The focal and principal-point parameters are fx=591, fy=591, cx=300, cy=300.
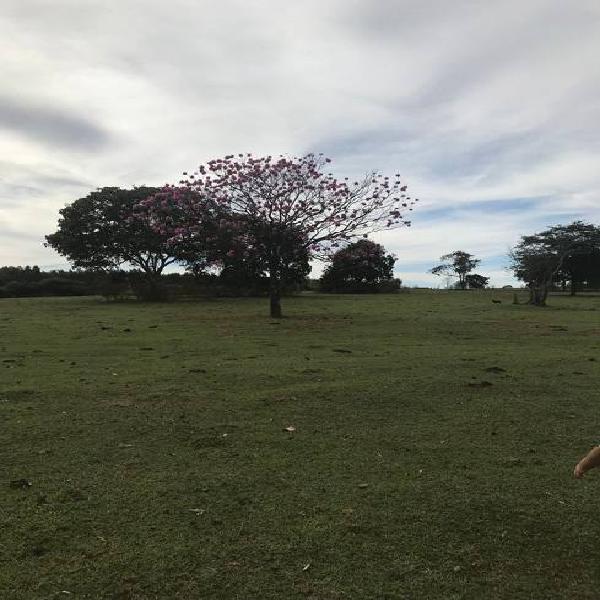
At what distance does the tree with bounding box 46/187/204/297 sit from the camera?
32719 mm

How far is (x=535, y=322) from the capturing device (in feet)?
62.7

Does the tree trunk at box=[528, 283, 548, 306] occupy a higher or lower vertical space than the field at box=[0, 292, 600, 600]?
higher

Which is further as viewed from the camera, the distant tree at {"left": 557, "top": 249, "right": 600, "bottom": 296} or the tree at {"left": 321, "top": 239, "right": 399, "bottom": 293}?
the tree at {"left": 321, "top": 239, "right": 399, "bottom": 293}

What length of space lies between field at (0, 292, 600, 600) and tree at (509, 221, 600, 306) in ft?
80.2

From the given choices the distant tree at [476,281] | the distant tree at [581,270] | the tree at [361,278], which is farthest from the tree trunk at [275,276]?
the distant tree at [476,281]

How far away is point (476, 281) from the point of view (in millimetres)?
59812

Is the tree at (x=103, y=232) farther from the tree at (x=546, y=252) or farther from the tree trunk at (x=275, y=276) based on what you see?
the tree at (x=546, y=252)

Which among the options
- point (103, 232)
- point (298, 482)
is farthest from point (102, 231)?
point (298, 482)

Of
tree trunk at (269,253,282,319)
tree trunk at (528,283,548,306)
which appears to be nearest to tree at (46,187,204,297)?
tree trunk at (269,253,282,319)

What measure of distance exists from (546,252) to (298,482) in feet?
108

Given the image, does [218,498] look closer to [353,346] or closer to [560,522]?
[560,522]

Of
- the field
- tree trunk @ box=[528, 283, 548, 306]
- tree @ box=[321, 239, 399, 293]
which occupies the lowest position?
the field

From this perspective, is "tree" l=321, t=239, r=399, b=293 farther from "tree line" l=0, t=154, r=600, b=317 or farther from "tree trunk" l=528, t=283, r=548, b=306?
"tree trunk" l=528, t=283, r=548, b=306

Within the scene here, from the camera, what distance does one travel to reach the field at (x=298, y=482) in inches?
122
